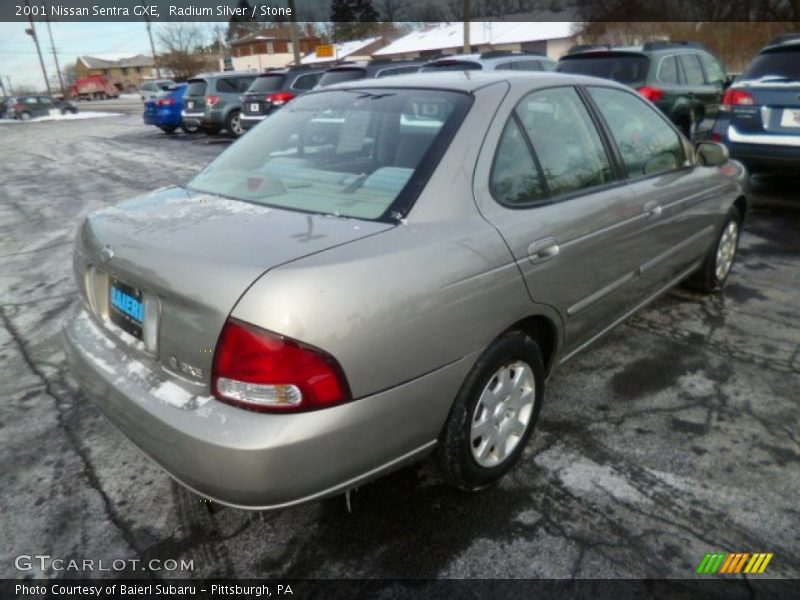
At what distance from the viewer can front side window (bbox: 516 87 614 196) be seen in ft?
8.31

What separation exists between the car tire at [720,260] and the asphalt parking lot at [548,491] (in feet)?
1.40

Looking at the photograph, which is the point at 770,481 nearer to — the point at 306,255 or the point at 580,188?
the point at 580,188

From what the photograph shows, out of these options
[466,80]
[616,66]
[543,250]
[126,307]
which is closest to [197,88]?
[616,66]

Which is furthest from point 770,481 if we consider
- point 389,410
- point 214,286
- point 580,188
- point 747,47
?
point 747,47

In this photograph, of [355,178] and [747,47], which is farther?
[747,47]

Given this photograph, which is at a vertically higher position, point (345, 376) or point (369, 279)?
point (369, 279)

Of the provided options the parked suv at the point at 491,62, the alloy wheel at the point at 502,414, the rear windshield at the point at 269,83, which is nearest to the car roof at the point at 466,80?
the alloy wheel at the point at 502,414

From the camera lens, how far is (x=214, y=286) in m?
1.72

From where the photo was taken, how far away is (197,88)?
17.9m

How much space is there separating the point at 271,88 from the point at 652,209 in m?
12.9

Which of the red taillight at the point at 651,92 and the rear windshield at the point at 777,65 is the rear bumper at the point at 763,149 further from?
the red taillight at the point at 651,92

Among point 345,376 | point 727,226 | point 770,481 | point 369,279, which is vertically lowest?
point 770,481

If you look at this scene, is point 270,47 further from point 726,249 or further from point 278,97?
point 726,249

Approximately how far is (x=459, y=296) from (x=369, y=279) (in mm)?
378
